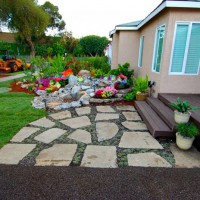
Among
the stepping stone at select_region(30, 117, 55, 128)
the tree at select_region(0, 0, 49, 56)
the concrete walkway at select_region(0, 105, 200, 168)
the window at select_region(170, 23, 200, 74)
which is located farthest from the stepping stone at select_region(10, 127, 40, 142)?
the tree at select_region(0, 0, 49, 56)

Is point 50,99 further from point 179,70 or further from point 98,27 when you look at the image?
point 98,27

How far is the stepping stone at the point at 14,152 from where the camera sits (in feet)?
7.48

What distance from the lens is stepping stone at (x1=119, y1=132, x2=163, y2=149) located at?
8.75 ft

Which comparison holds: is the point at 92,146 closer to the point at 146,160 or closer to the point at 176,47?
the point at 146,160

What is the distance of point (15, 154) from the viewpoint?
7.96 feet

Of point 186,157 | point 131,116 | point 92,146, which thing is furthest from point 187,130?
point 131,116

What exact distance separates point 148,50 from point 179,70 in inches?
68.0

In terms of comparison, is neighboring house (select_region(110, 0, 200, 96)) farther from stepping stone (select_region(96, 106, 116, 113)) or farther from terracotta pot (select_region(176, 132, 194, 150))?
terracotta pot (select_region(176, 132, 194, 150))

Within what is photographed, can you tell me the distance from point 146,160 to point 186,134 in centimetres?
Answer: 77

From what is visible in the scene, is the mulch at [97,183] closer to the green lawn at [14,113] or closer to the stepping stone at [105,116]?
the green lawn at [14,113]

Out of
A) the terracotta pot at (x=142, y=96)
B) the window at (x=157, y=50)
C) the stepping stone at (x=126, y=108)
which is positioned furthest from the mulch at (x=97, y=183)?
the window at (x=157, y=50)

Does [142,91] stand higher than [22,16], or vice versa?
[22,16]

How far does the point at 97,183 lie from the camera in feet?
6.12

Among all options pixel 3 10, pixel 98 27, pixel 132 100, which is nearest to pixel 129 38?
pixel 132 100
